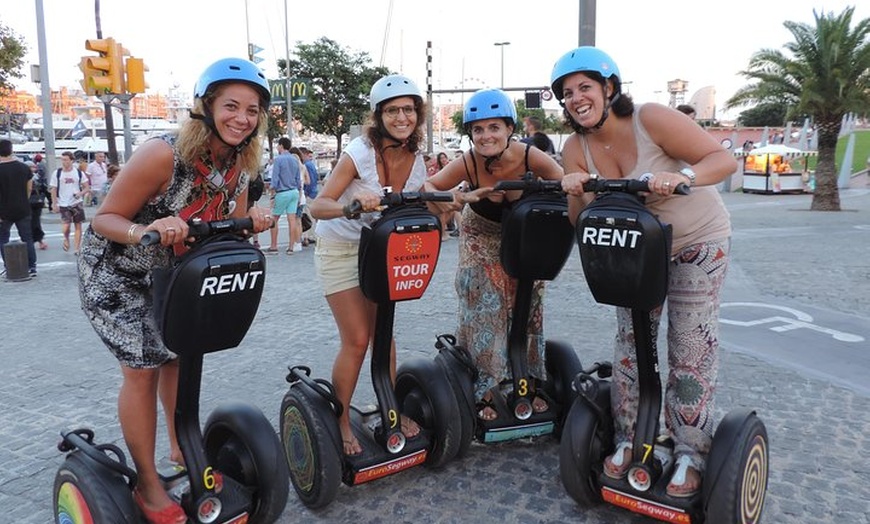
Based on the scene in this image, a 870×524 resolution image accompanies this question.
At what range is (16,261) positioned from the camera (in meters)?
9.18

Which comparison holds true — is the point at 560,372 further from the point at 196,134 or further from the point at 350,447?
the point at 196,134

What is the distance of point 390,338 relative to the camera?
3318 mm

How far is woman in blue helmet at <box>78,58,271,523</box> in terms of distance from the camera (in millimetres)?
2439

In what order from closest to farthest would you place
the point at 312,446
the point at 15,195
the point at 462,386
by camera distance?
the point at 312,446 → the point at 462,386 → the point at 15,195

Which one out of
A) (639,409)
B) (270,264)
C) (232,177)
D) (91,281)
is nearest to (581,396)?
(639,409)

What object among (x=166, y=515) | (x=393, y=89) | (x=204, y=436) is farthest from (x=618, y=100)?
(x=166, y=515)

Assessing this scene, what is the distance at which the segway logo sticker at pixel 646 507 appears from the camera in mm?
2676

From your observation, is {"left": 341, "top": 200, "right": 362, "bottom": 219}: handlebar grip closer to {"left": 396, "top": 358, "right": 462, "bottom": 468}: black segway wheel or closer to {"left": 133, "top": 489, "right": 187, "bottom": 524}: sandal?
{"left": 396, "top": 358, "right": 462, "bottom": 468}: black segway wheel

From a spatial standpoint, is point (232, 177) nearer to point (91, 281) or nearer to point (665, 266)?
point (91, 281)

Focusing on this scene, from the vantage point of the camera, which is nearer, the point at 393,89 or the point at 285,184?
the point at 393,89

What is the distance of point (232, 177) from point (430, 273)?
971 millimetres

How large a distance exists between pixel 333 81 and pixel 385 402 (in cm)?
3701

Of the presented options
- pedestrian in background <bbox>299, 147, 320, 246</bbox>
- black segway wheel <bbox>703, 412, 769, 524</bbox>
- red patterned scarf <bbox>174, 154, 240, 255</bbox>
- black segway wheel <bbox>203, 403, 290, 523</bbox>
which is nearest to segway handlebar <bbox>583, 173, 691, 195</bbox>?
black segway wheel <bbox>703, 412, 769, 524</bbox>

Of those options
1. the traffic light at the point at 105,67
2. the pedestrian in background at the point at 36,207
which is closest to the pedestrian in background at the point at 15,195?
the pedestrian in background at the point at 36,207
